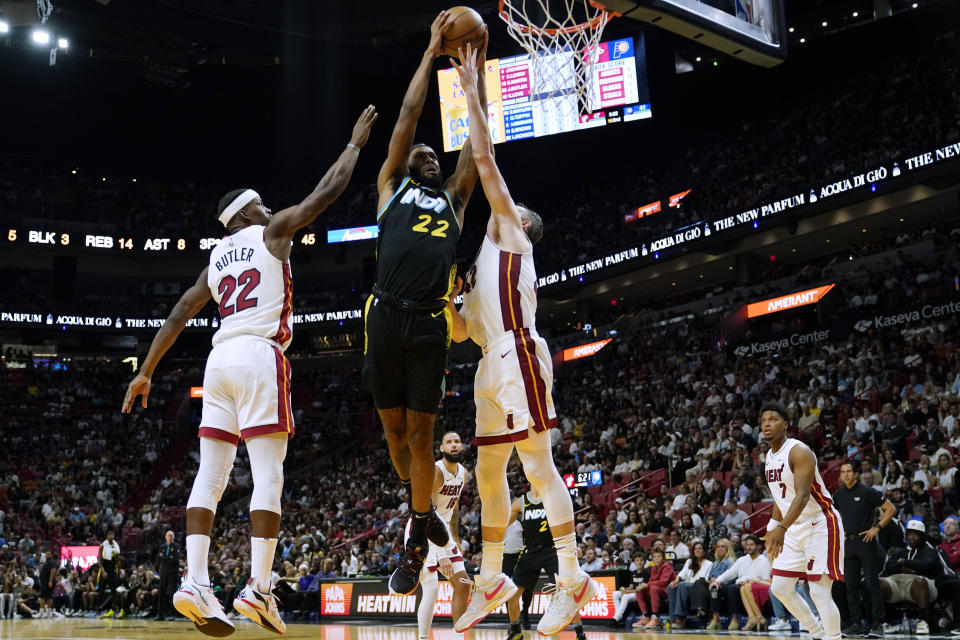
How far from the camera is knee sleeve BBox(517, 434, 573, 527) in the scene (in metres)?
5.37

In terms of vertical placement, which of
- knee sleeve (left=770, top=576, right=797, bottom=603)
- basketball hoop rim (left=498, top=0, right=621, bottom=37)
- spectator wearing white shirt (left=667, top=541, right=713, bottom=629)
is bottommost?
spectator wearing white shirt (left=667, top=541, right=713, bottom=629)

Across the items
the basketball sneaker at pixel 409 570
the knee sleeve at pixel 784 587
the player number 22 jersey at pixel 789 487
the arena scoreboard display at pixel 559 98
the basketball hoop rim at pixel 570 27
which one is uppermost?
the arena scoreboard display at pixel 559 98

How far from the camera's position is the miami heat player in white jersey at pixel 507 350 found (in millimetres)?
5266

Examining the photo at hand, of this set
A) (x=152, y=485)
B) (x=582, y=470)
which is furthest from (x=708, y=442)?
(x=152, y=485)

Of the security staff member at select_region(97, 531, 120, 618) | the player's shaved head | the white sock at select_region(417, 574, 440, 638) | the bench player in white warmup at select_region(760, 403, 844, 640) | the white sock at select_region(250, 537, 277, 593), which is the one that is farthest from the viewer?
the security staff member at select_region(97, 531, 120, 618)

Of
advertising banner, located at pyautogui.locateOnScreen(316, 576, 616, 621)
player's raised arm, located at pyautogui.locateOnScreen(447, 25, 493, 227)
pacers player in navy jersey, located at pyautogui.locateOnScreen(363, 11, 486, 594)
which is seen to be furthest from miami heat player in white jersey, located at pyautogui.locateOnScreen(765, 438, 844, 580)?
advertising banner, located at pyautogui.locateOnScreen(316, 576, 616, 621)

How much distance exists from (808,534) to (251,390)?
4744 millimetres

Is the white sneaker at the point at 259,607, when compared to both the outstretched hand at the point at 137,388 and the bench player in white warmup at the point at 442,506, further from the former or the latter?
the bench player in white warmup at the point at 442,506

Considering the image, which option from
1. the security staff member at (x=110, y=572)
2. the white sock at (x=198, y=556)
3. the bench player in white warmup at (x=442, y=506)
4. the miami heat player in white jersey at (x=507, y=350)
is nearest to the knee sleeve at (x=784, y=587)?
the bench player in white warmup at (x=442, y=506)

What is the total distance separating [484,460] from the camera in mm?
5457

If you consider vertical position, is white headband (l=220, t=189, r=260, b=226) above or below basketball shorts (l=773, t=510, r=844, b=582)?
above

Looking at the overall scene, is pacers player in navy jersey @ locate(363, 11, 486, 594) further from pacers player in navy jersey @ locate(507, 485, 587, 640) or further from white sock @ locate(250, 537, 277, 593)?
pacers player in navy jersey @ locate(507, 485, 587, 640)

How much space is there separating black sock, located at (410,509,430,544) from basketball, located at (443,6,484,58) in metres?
2.69

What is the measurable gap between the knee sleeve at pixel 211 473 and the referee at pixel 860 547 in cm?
689
